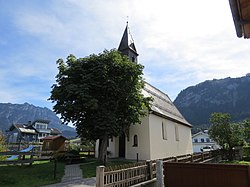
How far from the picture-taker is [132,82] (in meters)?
16.7

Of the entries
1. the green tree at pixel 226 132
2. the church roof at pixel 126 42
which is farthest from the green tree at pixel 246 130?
the church roof at pixel 126 42

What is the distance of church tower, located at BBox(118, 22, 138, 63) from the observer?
27062 millimetres

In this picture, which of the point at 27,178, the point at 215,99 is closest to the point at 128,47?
the point at 27,178

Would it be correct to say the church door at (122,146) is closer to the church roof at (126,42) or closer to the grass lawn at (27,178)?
the grass lawn at (27,178)

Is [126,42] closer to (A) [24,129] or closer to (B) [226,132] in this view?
(B) [226,132]

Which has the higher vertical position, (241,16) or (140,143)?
(241,16)

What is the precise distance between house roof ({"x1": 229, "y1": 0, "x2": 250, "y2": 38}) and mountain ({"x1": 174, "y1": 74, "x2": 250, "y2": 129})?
112 metres

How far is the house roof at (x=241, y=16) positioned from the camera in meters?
3.14

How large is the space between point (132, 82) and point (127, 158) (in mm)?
8689

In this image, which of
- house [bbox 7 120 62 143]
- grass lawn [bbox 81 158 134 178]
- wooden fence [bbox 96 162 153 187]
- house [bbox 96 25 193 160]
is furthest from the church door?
house [bbox 7 120 62 143]

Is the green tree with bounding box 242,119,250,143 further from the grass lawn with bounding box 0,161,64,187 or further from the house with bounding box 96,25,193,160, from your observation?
the grass lawn with bounding box 0,161,64,187

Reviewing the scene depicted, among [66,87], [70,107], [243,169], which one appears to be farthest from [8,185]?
[243,169]

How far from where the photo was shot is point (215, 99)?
13038cm

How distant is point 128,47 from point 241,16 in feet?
79.8
